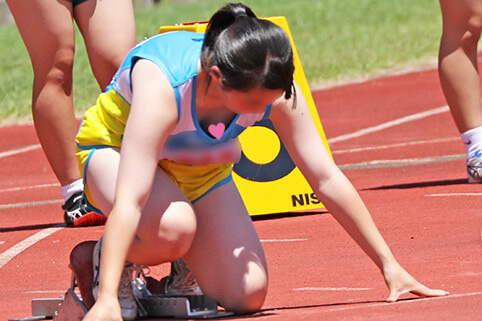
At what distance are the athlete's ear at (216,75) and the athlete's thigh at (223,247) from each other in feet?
2.43

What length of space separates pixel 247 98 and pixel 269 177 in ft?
8.93

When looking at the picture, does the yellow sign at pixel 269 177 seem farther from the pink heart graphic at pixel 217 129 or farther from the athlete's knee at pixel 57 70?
the pink heart graphic at pixel 217 129

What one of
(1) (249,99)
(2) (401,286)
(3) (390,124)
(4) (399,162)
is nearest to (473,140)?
(4) (399,162)

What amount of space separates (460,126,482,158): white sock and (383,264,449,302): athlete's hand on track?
279cm

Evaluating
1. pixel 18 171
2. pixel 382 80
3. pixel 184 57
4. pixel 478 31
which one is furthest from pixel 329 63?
pixel 184 57

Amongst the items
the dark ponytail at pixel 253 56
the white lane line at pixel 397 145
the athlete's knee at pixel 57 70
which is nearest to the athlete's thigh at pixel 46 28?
the athlete's knee at pixel 57 70

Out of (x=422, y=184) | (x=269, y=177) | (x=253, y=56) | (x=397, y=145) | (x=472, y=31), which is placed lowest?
(x=397, y=145)

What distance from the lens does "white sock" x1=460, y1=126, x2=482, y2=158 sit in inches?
268

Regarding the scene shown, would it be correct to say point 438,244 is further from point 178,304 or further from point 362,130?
point 362,130

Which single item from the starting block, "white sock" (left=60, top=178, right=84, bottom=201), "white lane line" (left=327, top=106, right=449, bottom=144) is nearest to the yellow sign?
"white sock" (left=60, top=178, right=84, bottom=201)

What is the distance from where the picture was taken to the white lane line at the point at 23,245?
5738 millimetres

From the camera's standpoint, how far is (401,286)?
4.13 meters

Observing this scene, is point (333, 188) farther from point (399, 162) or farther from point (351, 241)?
point (399, 162)

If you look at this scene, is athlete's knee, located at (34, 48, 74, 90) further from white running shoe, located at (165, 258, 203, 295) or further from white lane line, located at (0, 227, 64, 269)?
white running shoe, located at (165, 258, 203, 295)
